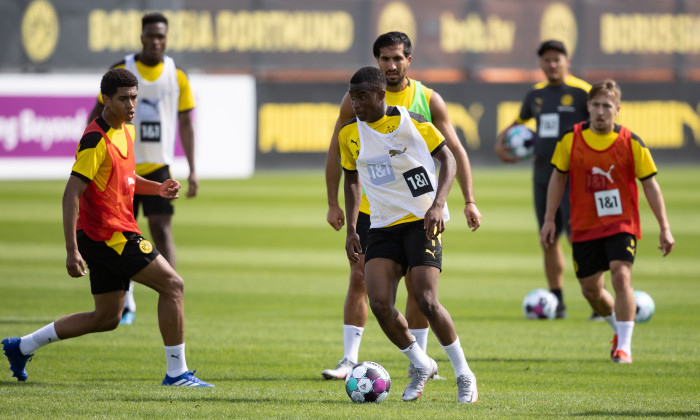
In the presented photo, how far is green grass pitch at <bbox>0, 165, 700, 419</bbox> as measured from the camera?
6.37m

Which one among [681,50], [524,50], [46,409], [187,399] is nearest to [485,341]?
[187,399]

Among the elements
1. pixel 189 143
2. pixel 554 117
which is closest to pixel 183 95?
pixel 189 143

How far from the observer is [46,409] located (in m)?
6.08

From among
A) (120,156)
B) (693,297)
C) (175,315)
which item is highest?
(120,156)

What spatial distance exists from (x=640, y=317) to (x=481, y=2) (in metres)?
20.1

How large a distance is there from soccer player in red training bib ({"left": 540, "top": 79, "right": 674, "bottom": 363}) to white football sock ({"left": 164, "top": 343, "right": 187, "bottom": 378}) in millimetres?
2852

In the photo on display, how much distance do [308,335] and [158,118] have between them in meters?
2.29

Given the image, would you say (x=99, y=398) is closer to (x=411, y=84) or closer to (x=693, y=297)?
(x=411, y=84)

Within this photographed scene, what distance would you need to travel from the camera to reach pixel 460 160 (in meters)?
6.99

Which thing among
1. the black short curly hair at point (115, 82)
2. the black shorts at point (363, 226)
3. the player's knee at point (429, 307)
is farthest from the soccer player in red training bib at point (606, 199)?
the black short curly hair at point (115, 82)

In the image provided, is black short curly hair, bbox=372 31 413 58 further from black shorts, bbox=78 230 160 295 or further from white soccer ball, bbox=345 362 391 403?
white soccer ball, bbox=345 362 391 403

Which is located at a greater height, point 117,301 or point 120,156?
point 120,156

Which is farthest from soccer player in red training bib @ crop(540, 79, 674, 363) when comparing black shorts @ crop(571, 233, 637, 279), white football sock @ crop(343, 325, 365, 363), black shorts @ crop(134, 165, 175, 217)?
black shorts @ crop(134, 165, 175, 217)

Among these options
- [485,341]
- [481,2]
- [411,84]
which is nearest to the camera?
[411,84]
